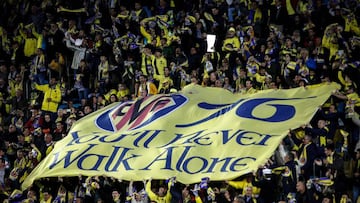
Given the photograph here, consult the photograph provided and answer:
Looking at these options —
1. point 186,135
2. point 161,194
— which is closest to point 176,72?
point 186,135

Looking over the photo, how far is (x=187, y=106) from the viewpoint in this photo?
55.0 feet

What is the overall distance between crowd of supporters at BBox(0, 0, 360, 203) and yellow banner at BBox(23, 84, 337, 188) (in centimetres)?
41

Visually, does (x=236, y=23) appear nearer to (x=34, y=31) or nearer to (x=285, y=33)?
(x=285, y=33)

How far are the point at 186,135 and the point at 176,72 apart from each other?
410 centimetres

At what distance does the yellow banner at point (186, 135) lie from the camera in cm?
1528

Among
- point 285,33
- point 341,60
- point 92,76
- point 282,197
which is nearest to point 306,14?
point 285,33

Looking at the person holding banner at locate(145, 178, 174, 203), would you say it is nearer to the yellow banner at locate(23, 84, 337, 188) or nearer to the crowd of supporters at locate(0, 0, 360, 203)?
the crowd of supporters at locate(0, 0, 360, 203)

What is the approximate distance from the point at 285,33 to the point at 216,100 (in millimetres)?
4367

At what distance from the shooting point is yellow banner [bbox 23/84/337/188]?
15.3 metres

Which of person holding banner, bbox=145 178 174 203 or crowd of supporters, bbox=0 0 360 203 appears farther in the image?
person holding banner, bbox=145 178 174 203

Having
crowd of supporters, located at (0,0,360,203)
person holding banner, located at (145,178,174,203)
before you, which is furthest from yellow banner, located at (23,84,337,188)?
person holding banner, located at (145,178,174,203)

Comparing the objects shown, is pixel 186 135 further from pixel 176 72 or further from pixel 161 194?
pixel 176 72

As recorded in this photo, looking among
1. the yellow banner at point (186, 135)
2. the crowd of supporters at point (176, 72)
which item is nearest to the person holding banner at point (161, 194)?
the crowd of supporters at point (176, 72)

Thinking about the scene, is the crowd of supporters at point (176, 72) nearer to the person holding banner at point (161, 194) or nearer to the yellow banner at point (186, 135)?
the person holding banner at point (161, 194)
